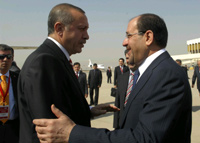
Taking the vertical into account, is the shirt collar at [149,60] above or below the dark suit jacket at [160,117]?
above

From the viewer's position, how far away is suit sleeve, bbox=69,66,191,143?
1278 mm

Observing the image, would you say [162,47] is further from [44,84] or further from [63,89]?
[44,84]

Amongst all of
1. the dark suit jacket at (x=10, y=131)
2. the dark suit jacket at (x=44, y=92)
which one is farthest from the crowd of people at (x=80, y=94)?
the dark suit jacket at (x=10, y=131)

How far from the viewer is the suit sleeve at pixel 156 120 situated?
1.28m

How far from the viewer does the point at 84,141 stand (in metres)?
1.33

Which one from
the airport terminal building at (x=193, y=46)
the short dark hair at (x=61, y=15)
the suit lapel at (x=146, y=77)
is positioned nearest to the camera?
the suit lapel at (x=146, y=77)

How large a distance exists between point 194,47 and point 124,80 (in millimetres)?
79761

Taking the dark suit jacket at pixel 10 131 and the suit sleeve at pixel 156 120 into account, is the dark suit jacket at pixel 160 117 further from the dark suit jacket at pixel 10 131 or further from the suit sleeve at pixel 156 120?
the dark suit jacket at pixel 10 131

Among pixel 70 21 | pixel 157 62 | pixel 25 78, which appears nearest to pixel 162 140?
pixel 157 62

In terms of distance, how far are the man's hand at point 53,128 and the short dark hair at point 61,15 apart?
2.75 ft

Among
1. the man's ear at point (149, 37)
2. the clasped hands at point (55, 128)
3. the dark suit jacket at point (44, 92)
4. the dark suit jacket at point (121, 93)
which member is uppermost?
the man's ear at point (149, 37)

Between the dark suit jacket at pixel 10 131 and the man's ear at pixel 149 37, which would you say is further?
the dark suit jacket at pixel 10 131

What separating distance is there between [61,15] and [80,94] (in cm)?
74

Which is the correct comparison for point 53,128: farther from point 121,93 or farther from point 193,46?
point 193,46
